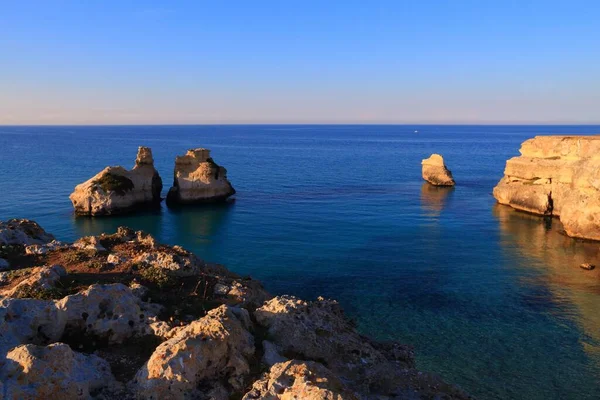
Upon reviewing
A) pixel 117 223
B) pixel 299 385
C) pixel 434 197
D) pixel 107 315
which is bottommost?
pixel 117 223

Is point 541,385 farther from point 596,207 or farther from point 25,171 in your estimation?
point 25,171

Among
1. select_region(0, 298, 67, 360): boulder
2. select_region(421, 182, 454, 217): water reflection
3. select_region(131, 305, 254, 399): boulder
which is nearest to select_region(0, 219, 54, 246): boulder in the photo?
select_region(0, 298, 67, 360): boulder

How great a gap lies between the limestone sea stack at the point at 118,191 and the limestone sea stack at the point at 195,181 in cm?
326

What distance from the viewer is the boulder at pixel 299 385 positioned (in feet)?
30.3

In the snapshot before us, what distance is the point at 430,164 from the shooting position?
82.4 metres

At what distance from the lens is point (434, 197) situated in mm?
70312

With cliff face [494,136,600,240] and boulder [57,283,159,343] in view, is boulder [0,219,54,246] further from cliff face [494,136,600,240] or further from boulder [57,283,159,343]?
cliff face [494,136,600,240]

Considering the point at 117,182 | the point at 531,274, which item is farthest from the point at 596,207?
the point at 117,182

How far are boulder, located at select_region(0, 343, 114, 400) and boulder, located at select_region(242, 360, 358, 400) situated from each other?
141 inches

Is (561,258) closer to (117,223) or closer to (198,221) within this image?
(198,221)

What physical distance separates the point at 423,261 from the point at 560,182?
90.6 ft

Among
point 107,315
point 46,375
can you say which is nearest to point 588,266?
point 107,315

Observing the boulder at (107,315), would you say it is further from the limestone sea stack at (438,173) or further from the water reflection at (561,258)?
the limestone sea stack at (438,173)

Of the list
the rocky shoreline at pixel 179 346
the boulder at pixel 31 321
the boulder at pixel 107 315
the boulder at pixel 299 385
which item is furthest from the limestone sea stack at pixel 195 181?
the boulder at pixel 299 385
